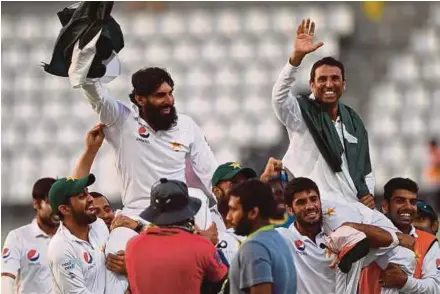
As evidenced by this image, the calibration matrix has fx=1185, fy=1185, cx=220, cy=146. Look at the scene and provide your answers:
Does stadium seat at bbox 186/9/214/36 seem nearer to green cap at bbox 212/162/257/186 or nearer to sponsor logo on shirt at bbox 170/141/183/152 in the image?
green cap at bbox 212/162/257/186

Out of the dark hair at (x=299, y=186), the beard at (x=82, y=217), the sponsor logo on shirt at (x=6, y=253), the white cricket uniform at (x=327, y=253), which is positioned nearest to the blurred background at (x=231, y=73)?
the sponsor logo on shirt at (x=6, y=253)

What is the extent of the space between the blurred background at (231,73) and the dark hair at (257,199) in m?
12.1

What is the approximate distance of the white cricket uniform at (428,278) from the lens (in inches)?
316

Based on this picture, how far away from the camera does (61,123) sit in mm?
19281

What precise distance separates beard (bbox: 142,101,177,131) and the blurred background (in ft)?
34.9

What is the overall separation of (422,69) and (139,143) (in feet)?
41.4

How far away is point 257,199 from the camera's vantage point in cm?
596

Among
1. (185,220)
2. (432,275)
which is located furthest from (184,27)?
(185,220)

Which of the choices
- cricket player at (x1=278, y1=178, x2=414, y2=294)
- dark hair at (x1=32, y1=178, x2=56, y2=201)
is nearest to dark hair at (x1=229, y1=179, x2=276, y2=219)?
cricket player at (x1=278, y1=178, x2=414, y2=294)

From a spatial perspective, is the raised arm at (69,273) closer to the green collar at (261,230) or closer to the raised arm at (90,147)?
the raised arm at (90,147)

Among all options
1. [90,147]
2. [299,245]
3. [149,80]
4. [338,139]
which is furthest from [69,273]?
[338,139]

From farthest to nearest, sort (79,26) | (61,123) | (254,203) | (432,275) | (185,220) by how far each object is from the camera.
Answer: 1. (61,123)
2. (432,275)
3. (79,26)
4. (185,220)
5. (254,203)

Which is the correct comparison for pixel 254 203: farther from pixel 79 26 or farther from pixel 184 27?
pixel 184 27

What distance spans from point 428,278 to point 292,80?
2004 millimetres
